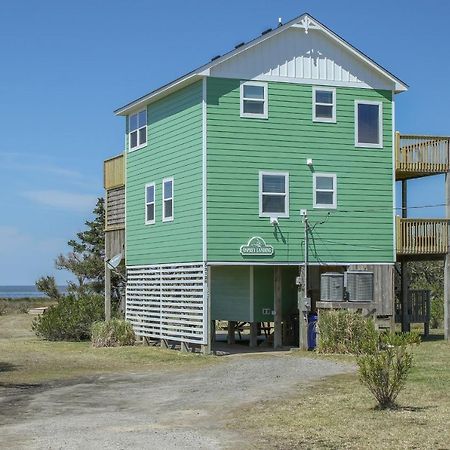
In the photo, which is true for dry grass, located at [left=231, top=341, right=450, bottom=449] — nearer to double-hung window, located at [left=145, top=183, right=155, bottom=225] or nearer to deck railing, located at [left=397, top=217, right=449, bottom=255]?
deck railing, located at [left=397, top=217, right=449, bottom=255]

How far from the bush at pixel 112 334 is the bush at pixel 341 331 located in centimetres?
748

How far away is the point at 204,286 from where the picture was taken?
25.6 metres

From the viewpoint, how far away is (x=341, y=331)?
2456 cm

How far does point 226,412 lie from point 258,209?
12.2 meters

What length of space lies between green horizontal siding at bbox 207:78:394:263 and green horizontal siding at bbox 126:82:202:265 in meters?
0.68

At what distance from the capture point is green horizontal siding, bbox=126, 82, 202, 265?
2620 centimetres

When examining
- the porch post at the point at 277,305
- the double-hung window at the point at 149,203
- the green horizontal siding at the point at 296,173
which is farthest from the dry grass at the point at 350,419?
the double-hung window at the point at 149,203

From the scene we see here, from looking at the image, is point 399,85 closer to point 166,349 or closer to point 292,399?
point 166,349

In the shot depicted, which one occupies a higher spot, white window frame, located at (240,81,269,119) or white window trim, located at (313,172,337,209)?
white window frame, located at (240,81,269,119)

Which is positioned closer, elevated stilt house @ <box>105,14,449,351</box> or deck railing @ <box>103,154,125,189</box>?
elevated stilt house @ <box>105,14,449,351</box>

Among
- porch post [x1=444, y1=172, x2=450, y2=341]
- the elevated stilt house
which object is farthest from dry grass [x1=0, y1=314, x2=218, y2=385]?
porch post [x1=444, y1=172, x2=450, y2=341]

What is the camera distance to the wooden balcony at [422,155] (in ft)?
92.6

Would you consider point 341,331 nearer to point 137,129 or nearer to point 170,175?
point 170,175

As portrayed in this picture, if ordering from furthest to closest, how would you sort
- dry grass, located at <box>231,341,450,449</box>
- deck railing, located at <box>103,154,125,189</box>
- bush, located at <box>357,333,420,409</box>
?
deck railing, located at <box>103,154,125,189</box> < bush, located at <box>357,333,420,409</box> < dry grass, located at <box>231,341,450,449</box>
